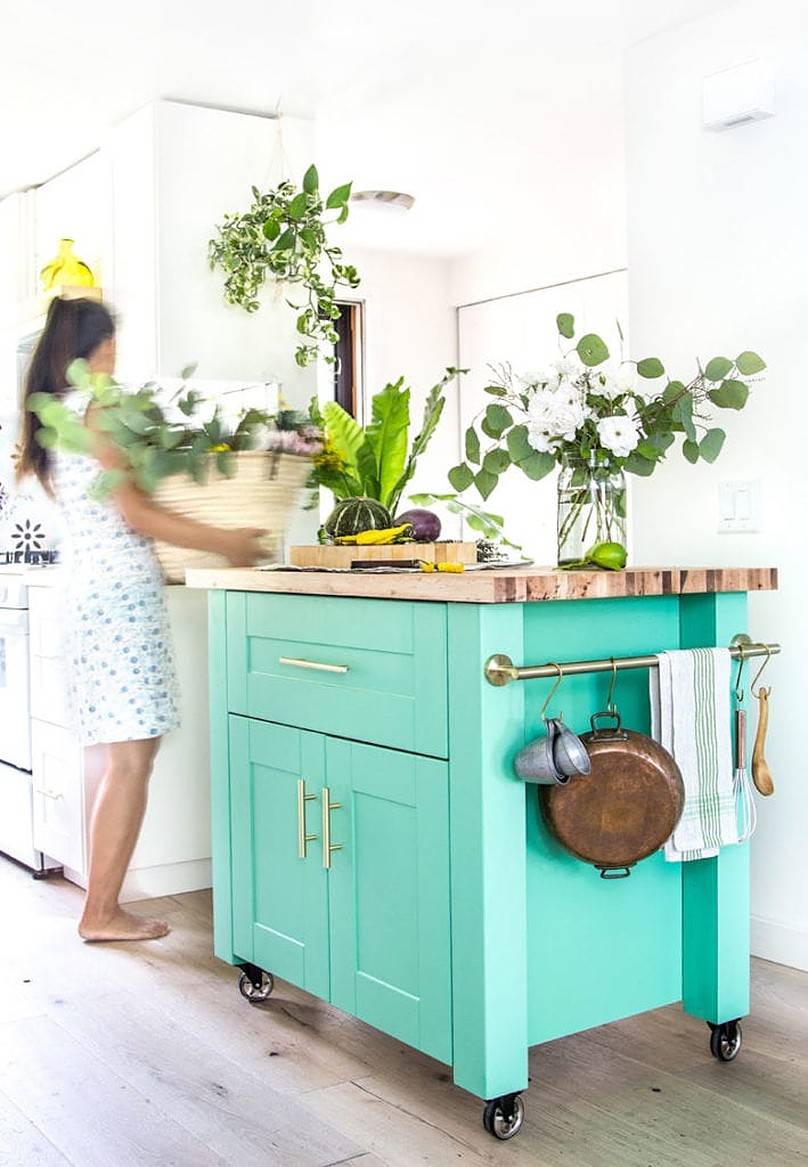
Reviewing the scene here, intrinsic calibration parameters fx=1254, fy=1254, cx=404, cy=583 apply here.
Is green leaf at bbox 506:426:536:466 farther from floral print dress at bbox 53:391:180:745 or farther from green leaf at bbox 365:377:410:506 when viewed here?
floral print dress at bbox 53:391:180:745

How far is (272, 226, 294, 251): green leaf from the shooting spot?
3.56m

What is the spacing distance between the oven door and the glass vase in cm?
181

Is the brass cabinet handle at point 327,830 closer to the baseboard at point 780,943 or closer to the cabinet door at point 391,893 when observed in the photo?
the cabinet door at point 391,893

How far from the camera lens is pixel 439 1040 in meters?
1.99

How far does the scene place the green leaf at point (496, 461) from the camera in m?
2.54

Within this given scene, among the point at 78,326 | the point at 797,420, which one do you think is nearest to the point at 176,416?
the point at 78,326

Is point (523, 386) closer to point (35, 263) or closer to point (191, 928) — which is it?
point (191, 928)

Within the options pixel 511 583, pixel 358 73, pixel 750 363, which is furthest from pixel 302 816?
pixel 358 73

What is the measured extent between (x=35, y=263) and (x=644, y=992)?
A: 11.1ft

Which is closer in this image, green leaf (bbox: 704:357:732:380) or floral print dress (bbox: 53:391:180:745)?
green leaf (bbox: 704:357:732:380)

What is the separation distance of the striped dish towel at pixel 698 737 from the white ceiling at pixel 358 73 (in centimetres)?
163

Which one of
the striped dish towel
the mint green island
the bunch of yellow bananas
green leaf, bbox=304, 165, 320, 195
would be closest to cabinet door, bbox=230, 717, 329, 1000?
the mint green island

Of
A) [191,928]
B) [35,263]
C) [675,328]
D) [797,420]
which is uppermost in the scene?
[35,263]

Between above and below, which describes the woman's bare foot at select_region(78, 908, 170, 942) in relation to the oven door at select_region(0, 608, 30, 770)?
below
